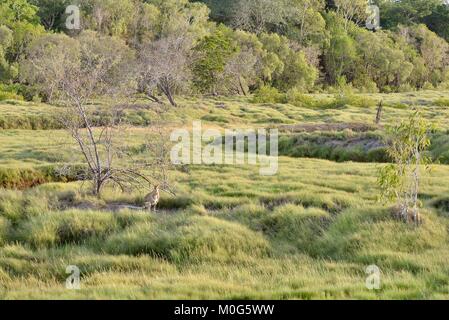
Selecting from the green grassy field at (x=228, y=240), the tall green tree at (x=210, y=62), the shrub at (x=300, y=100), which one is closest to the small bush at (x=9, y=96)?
the tall green tree at (x=210, y=62)

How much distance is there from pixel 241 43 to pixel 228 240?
5913cm

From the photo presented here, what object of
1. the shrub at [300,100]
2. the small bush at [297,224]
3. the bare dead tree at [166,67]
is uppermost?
the bare dead tree at [166,67]

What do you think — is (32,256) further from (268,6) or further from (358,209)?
(268,6)

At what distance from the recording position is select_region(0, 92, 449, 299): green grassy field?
8.45 m

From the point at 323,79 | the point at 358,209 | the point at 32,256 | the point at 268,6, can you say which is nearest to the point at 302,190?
the point at 358,209

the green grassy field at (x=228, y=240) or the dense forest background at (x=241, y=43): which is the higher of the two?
the dense forest background at (x=241, y=43)

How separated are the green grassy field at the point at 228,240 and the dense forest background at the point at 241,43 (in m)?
29.3

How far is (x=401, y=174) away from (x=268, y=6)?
77900 millimetres

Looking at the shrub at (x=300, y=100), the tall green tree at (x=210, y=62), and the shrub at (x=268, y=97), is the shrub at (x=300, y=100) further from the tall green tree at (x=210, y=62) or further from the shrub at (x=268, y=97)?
the tall green tree at (x=210, y=62)

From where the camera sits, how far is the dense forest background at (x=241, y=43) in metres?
56.7

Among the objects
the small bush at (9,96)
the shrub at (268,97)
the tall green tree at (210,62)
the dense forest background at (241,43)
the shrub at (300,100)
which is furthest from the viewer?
the tall green tree at (210,62)

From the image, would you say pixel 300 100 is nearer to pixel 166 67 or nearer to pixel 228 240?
pixel 166 67

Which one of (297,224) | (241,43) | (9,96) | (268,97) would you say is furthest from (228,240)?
(241,43)

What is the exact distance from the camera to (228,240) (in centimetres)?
1134
